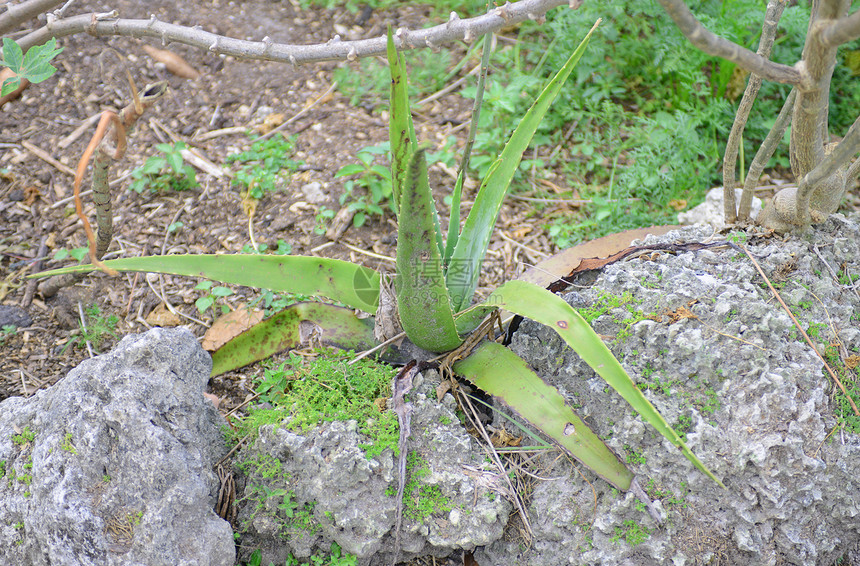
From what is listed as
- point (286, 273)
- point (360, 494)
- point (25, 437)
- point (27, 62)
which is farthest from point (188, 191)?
point (360, 494)

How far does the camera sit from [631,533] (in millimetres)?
1349

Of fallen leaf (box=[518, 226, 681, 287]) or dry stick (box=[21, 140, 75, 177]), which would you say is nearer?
fallen leaf (box=[518, 226, 681, 287])

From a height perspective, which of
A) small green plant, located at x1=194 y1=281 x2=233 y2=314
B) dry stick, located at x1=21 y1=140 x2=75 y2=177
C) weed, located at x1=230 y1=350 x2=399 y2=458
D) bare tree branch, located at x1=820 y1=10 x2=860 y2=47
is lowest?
small green plant, located at x1=194 y1=281 x2=233 y2=314

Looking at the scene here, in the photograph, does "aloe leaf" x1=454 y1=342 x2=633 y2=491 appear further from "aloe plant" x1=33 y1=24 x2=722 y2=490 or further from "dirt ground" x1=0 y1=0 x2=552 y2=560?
"dirt ground" x1=0 y1=0 x2=552 y2=560

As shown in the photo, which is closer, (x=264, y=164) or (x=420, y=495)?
(x=420, y=495)

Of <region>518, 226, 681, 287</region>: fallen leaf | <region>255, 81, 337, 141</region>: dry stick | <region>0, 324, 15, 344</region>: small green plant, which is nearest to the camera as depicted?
<region>518, 226, 681, 287</region>: fallen leaf

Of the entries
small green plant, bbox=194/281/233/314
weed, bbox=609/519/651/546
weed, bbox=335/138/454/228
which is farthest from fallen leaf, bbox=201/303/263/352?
weed, bbox=609/519/651/546

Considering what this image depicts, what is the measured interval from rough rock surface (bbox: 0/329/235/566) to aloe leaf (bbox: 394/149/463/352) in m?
0.63

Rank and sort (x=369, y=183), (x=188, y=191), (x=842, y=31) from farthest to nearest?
(x=188, y=191) < (x=369, y=183) < (x=842, y=31)

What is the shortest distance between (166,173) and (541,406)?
2.11 meters

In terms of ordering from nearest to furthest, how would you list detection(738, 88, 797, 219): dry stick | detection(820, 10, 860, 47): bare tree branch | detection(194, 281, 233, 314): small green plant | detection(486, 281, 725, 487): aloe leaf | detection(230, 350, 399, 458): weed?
detection(820, 10, 860, 47): bare tree branch → detection(486, 281, 725, 487): aloe leaf → detection(230, 350, 399, 458): weed → detection(738, 88, 797, 219): dry stick → detection(194, 281, 233, 314): small green plant

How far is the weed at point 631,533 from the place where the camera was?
1342 mm

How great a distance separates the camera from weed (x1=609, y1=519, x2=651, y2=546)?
4.40ft

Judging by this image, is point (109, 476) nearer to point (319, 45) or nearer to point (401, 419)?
point (401, 419)
